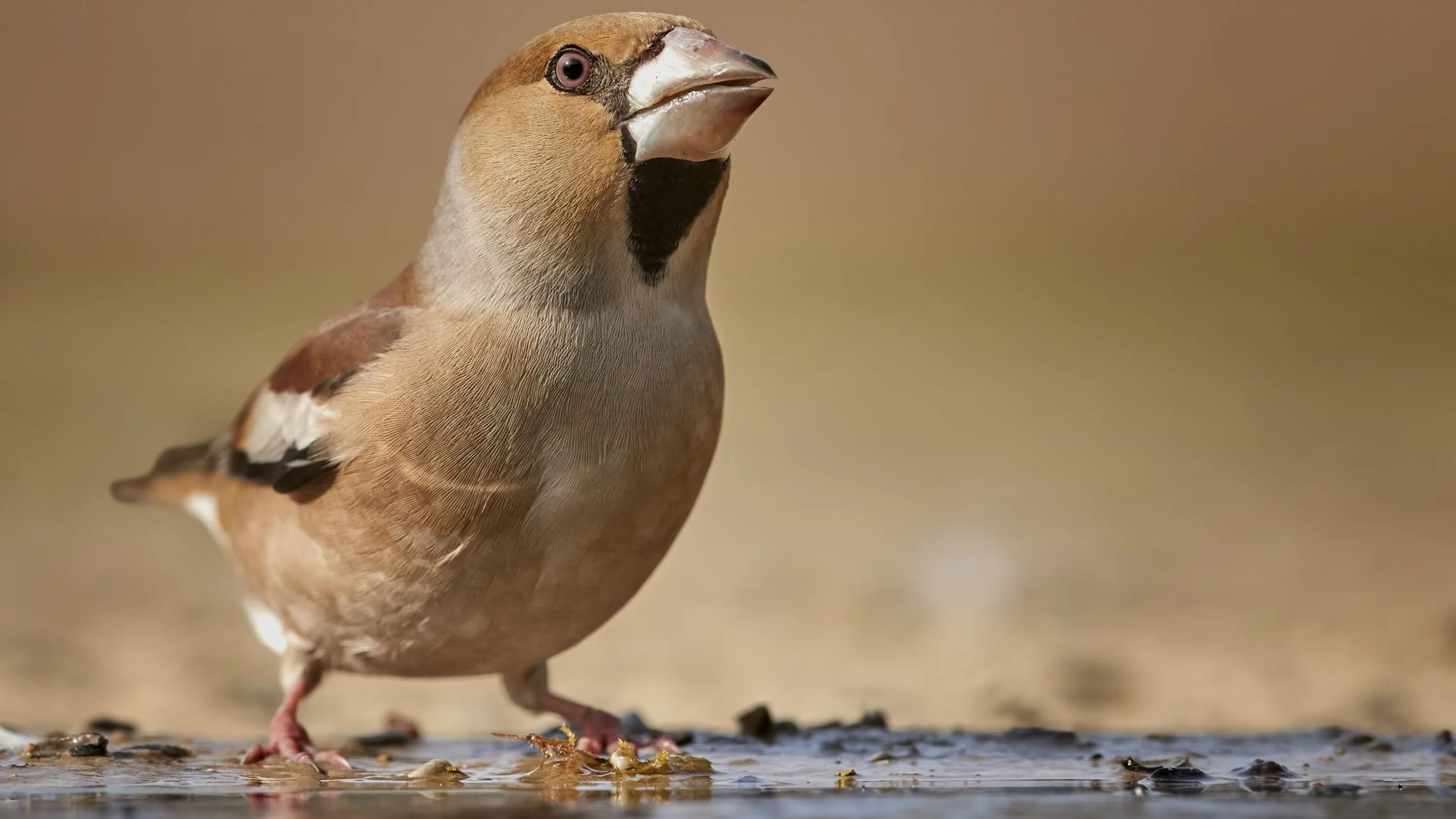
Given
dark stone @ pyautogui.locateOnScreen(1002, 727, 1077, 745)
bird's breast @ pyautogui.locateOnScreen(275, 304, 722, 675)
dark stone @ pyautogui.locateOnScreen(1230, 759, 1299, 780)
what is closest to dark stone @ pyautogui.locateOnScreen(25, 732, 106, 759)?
bird's breast @ pyautogui.locateOnScreen(275, 304, 722, 675)

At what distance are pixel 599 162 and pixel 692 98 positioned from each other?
1.15 feet

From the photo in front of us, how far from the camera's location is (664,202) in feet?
15.7

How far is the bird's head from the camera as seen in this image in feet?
15.1

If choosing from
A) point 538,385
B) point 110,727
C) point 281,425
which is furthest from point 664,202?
point 110,727

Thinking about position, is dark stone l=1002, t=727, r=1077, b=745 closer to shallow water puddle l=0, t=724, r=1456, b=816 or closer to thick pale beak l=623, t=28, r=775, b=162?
shallow water puddle l=0, t=724, r=1456, b=816

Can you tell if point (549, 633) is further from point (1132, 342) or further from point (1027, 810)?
Answer: point (1132, 342)

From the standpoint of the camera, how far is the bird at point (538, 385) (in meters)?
4.71

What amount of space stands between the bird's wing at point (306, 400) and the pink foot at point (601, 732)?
1.14 meters

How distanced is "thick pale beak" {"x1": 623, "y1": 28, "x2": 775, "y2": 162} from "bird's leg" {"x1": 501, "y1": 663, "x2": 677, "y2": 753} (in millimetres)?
1778

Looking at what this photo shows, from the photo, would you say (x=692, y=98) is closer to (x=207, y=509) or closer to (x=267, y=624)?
(x=267, y=624)

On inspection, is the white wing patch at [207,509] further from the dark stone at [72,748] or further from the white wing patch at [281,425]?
the dark stone at [72,748]

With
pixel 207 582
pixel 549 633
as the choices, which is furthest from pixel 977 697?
pixel 207 582

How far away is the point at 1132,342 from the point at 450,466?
10745 mm

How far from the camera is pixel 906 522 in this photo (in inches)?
420
